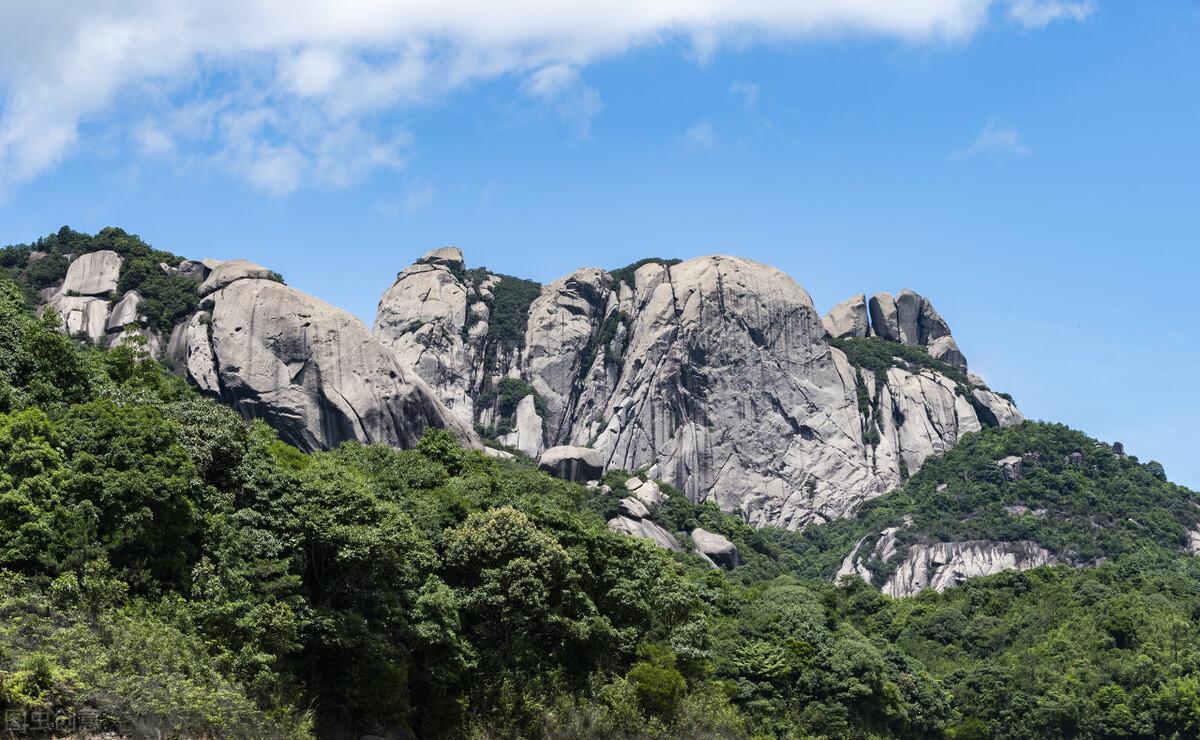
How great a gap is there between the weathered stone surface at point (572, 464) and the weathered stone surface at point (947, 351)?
215ft

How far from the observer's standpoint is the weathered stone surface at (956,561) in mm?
115625

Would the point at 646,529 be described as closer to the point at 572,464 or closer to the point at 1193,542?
the point at 572,464

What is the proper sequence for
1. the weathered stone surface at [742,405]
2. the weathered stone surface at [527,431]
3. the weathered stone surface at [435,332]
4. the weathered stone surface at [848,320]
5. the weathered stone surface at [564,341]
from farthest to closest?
the weathered stone surface at [848,320] → the weathered stone surface at [564,341] → the weathered stone surface at [435,332] → the weathered stone surface at [527,431] → the weathered stone surface at [742,405]

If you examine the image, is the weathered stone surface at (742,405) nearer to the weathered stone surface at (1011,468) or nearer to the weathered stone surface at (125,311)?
the weathered stone surface at (1011,468)

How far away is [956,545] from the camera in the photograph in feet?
389

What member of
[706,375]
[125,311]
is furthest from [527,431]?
[125,311]

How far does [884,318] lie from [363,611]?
424ft

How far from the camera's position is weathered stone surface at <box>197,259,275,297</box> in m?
83.9

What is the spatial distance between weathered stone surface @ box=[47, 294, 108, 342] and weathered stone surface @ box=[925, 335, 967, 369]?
94.3m

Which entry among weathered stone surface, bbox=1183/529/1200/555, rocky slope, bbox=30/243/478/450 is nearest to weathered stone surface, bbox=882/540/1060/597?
weathered stone surface, bbox=1183/529/1200/555

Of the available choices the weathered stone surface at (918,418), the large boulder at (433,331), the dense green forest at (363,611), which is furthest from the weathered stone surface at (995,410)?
the dense green forest at (363,611)

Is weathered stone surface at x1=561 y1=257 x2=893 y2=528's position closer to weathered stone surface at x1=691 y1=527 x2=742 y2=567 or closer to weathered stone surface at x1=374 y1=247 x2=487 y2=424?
weathered stone surface at x1=374 y1=247 x2=487 y2=424

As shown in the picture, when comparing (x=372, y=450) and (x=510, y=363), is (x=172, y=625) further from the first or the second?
(x=510, y=363)

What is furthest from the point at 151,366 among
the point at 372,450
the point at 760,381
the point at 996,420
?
the point at 996,420
